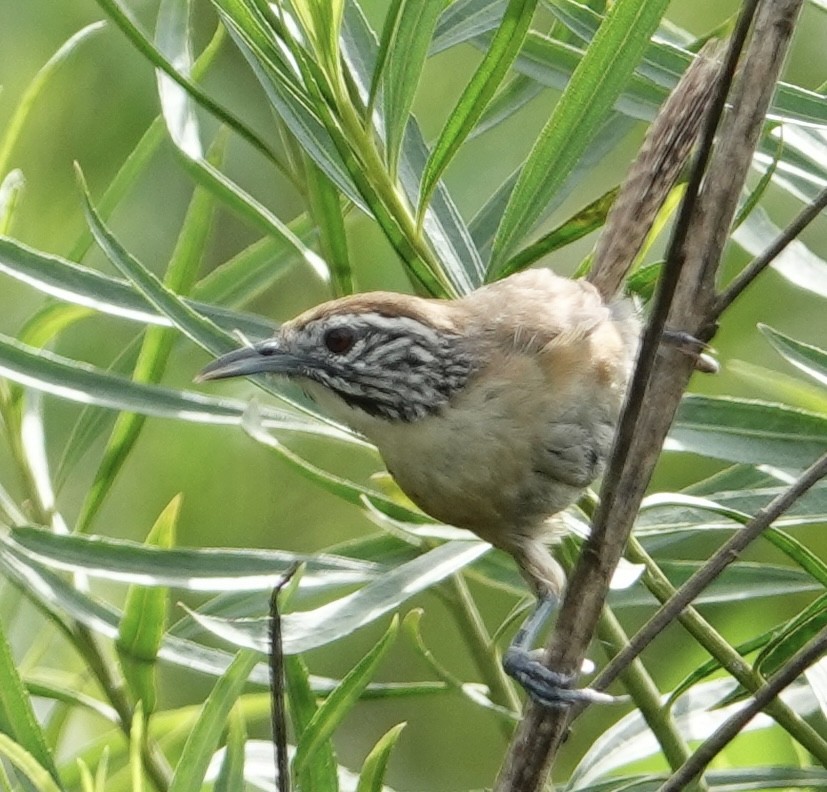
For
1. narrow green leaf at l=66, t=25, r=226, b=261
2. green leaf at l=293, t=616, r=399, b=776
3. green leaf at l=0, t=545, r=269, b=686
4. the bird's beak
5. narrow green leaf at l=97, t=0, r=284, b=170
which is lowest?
green leaf at l=0, t=545, r=269, b=686

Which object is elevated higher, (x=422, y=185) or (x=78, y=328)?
(x=422, y=185)

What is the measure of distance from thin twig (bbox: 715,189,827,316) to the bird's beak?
773 millimetres

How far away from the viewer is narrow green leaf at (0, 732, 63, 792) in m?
1.38

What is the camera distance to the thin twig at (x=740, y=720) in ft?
3.69

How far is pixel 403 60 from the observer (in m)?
1.60

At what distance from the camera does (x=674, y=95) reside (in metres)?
1.77

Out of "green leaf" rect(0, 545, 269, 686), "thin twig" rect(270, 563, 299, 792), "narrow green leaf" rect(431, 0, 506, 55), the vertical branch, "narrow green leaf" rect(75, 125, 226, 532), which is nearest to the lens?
"thin twig" rect(270, 563, 299, 792)

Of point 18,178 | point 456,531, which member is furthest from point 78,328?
point 456,531

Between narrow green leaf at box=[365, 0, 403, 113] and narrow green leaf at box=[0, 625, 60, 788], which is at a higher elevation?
narrow green leaf at box=[365, 0, 403, 113]

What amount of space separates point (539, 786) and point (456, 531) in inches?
28.2

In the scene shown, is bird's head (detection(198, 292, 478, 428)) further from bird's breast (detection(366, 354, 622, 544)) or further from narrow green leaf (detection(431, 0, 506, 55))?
narrow green leaf (detection(431, 0, 506, 55))

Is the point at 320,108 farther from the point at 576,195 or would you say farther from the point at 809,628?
the point at 576,195

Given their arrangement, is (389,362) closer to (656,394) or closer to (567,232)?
(567,232)

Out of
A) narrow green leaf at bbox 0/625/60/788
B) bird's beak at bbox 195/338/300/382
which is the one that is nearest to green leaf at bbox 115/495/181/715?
narrow green leaf at bbox 0/625/60/788
